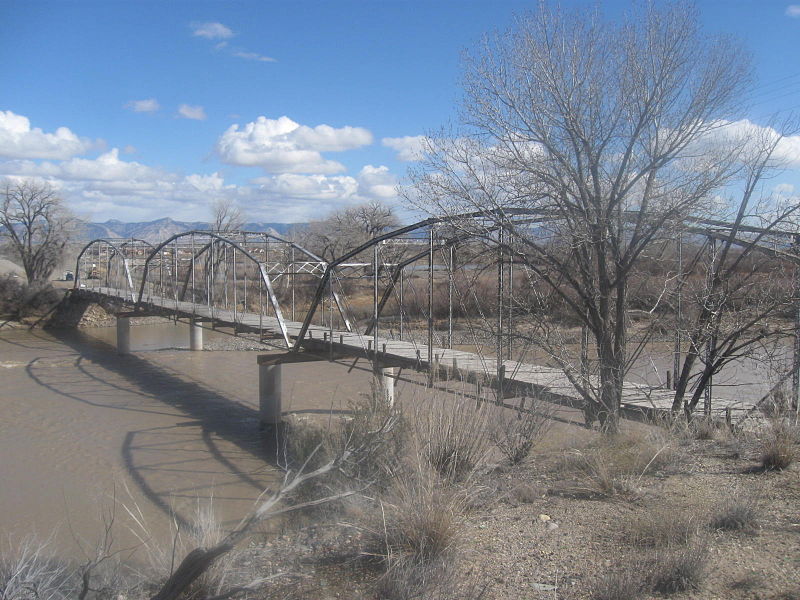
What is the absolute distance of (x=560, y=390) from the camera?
Answer: 9.58 metres

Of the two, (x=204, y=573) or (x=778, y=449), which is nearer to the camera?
(x=204, y=573)

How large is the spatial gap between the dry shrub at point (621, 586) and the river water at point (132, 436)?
340 centimetres

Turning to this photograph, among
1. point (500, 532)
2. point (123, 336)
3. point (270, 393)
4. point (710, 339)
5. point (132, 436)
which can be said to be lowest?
point (132, 436)

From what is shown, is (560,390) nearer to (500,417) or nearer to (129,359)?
(500,417)

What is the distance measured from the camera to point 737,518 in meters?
4.81

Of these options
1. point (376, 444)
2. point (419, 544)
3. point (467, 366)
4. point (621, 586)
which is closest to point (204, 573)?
Answer: point (419, 544)

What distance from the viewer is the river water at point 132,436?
10.5 m

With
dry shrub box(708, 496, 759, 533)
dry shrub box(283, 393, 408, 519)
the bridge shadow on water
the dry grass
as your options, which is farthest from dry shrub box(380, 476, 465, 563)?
the bridge shadow on water

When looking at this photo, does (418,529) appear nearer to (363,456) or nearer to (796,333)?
(363,456)

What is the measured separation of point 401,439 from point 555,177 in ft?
12.2

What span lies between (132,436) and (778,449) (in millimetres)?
13631

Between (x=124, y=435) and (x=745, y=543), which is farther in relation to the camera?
(x=124, y=435)

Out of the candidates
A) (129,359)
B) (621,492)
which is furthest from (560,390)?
(129,359)

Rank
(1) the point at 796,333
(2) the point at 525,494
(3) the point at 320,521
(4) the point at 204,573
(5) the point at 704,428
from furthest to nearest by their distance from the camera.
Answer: (1) the point at 796,333 < (5) the point at 704,428 < (3) the point at 320,521 < (2) the point at 525,494 < (4) the point at 204,573
